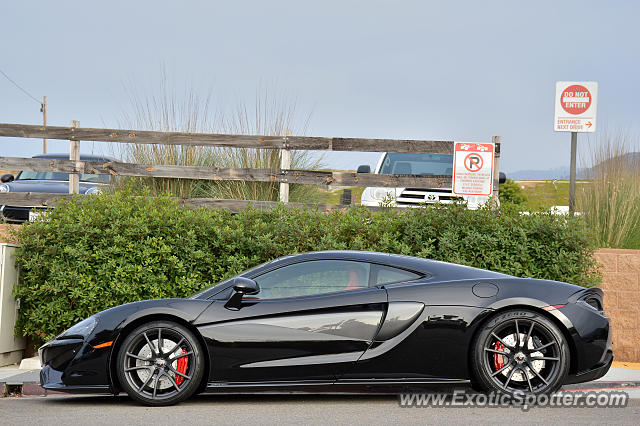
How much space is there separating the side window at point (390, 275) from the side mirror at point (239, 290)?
963 millimetres

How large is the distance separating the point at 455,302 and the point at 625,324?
481 centimetres

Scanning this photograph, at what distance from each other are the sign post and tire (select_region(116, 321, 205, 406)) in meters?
7.13

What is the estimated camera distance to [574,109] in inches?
454

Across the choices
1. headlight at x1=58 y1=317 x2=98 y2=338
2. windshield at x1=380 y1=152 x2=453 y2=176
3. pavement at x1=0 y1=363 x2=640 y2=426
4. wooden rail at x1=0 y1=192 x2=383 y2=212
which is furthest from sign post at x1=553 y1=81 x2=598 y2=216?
headlight at x1=58 y1=317 x2=98 y2=338

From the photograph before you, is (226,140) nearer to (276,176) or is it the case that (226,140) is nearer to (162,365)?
(276,176)

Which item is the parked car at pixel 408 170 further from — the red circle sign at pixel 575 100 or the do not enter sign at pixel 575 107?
the red circle sign at pixel 575 100

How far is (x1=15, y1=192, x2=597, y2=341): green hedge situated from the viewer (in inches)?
358

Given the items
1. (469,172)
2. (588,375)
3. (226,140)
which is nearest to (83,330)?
(588,375)

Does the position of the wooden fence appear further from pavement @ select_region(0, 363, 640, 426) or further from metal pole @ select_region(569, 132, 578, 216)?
pavement @ select_region(0, 363, 640, 426)

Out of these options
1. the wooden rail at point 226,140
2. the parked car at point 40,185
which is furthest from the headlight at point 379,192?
the parked car at point 40,185

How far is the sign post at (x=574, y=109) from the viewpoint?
450 inches

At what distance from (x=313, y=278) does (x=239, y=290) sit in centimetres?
67

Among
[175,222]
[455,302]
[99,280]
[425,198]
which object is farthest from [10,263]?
[425,198]

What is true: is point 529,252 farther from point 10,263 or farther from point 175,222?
point 10,263
